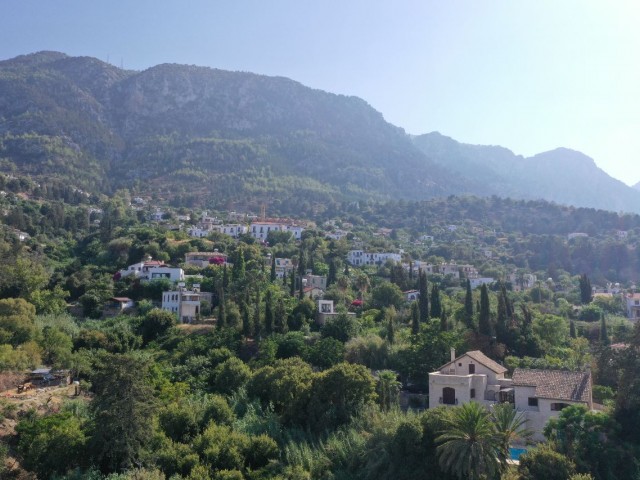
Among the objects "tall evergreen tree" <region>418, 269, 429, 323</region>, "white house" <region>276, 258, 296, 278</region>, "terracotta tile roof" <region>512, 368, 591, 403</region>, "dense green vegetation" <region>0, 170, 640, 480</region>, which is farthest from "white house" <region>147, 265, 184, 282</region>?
"terracotta tile roof" <region>512, 368, 591, 403</region>

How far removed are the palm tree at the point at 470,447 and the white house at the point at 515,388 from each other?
6.13m

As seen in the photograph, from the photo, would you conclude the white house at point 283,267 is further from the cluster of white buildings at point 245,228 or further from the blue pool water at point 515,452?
the blue pool water at point 515,452

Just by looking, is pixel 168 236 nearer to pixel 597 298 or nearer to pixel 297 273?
pixel 297 273

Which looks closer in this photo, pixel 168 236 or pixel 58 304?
pixel 58 304

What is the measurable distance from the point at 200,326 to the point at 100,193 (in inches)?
3823

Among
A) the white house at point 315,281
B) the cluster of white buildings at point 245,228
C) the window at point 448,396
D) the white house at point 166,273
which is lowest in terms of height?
the window at point 448,396

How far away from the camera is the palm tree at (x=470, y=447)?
80.8 ft

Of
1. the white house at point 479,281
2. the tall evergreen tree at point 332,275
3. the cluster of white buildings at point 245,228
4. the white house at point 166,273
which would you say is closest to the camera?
the white house at point 166,273

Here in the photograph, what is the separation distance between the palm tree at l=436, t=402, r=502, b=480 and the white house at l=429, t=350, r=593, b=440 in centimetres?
613

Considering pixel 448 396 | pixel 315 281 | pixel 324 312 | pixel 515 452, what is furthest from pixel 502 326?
pixel 315 281

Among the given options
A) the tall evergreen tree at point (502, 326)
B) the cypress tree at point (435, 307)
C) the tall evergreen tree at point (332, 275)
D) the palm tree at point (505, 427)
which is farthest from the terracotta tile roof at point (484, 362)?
the tall evergreen tree at point (332, 275)

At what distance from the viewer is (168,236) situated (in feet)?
258

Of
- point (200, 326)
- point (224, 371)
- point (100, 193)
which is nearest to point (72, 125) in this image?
point (100, 193)

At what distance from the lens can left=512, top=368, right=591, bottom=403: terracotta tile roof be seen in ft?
104
